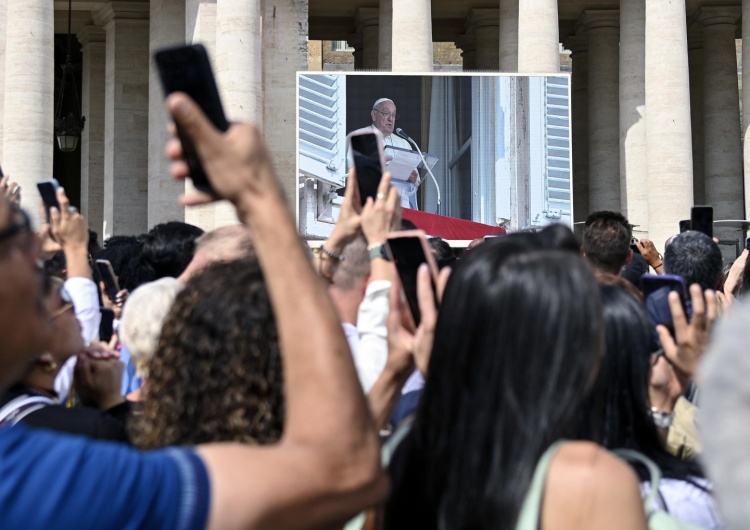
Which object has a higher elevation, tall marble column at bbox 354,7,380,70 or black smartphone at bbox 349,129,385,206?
tall marble column at bbox 354,7,380,70

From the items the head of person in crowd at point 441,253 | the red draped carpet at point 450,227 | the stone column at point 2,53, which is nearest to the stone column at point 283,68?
the red draped carpet at point 450,227

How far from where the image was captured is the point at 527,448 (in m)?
2.72

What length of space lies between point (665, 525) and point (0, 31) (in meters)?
29.1

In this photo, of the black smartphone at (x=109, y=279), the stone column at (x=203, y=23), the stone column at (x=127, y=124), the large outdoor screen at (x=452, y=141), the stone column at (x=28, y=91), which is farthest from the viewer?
the stone column at (x=127, y=124)

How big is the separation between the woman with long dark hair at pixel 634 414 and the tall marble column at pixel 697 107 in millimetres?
35812

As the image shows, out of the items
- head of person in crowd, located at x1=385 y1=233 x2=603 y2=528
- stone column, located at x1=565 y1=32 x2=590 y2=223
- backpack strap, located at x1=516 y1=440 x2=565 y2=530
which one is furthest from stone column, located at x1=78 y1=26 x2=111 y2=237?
backpack strap, located at x1=516 y1=440 x2=565 y2=530

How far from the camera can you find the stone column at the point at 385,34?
33.4 meters

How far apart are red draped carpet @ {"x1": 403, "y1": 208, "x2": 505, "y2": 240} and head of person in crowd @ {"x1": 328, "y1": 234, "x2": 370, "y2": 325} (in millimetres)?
22016

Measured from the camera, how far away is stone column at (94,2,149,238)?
3397 centimetres

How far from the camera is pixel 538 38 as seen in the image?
98.5 feet

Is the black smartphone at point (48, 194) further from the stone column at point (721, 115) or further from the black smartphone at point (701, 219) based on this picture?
the stone column at point (721, 115)

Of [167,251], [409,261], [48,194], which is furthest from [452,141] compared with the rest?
[409,261]

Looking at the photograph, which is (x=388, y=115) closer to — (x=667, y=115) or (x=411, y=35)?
(x=411, y=35)

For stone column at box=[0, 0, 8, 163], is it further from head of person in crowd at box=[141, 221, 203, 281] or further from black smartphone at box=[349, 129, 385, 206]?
black smartphone at box=[349, 129, 385, 206]
